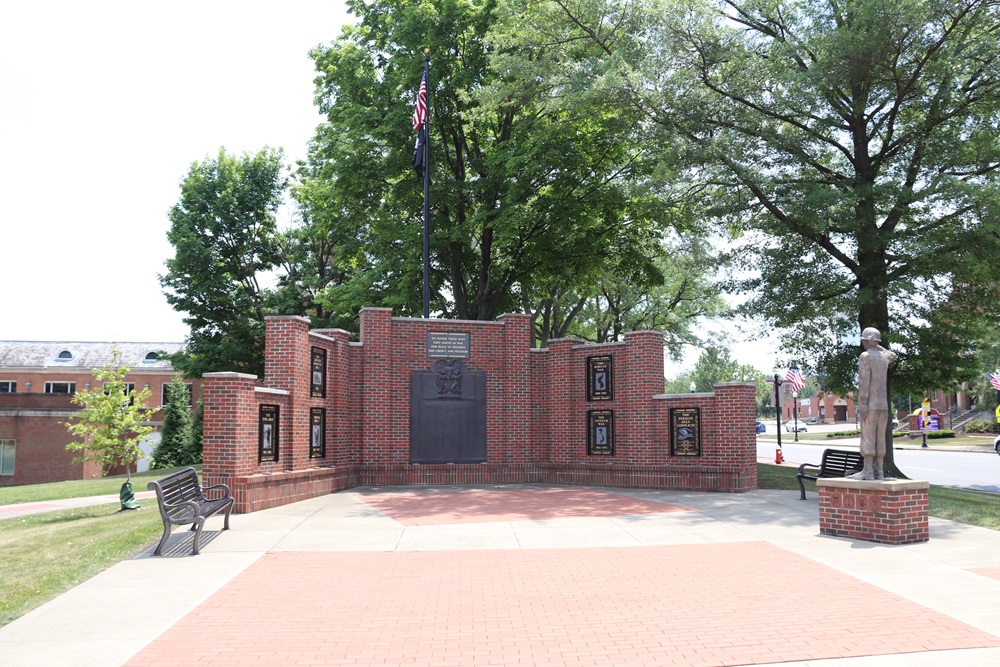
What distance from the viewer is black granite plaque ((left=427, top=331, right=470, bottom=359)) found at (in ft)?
58.5

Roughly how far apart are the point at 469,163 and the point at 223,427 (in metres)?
14.1

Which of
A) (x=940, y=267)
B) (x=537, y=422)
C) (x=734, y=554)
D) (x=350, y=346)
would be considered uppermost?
(x=940, y=267)

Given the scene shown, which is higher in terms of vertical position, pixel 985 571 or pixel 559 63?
pixel 559 63

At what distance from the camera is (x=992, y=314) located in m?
18.6

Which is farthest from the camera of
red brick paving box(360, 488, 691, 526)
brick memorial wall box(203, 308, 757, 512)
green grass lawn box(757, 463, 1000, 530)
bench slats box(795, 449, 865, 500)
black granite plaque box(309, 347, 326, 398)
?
black granite plaque box(309, 347, 326, 398)

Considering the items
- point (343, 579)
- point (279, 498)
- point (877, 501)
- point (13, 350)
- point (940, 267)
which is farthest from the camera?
point (13, 350)

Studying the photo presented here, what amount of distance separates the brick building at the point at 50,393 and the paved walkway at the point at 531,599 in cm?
2938

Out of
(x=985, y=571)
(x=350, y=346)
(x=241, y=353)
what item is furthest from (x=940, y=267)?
(x=241, y=353)

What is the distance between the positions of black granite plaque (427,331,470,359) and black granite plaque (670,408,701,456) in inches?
208

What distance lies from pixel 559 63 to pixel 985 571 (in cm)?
1641

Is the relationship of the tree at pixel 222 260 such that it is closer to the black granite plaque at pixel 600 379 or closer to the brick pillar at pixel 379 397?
the brick pillar at pixel 379 397

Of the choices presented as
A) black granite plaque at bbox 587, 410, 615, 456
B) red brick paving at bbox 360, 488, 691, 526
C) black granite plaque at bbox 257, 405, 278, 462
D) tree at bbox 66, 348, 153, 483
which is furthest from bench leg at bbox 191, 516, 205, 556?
black granite plaque at bbox 587, 410, 615, 456

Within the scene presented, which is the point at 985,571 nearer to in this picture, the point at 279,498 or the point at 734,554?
the point at 734,554

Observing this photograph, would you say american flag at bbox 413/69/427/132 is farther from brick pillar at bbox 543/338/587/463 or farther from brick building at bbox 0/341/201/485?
brick building at bbox 0/341/201/485
